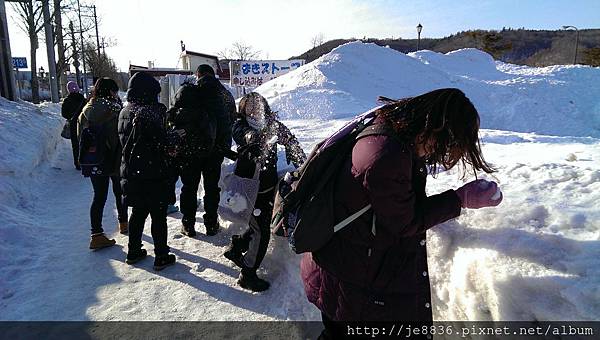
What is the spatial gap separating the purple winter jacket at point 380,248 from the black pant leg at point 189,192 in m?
3.05

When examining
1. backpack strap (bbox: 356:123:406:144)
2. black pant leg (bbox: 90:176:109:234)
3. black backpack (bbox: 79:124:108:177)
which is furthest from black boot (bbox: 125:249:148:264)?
backpack strap (bbox: 356:123:406:144)

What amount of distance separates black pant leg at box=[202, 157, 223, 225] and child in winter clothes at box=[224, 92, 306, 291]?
38.0 inches

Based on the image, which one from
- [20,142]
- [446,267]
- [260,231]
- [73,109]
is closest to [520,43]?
[73,109]

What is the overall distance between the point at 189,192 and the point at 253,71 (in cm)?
1551

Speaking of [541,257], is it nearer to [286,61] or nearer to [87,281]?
[87,281]

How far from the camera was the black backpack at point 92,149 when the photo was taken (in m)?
4.42

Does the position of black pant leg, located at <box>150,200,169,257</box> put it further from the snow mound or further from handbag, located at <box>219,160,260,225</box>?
the snow mound

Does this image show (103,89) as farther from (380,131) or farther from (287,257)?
(380,131)

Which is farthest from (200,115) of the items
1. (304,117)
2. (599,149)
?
(304,117)

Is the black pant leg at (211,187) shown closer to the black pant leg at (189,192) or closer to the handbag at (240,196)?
the black pant leg at (189,192)

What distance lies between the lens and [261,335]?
3092 millimetres

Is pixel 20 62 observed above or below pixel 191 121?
above

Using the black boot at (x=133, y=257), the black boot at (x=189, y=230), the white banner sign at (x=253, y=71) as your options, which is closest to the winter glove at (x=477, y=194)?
the black boot at (x=133, y=257)

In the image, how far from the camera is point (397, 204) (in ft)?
5.42
